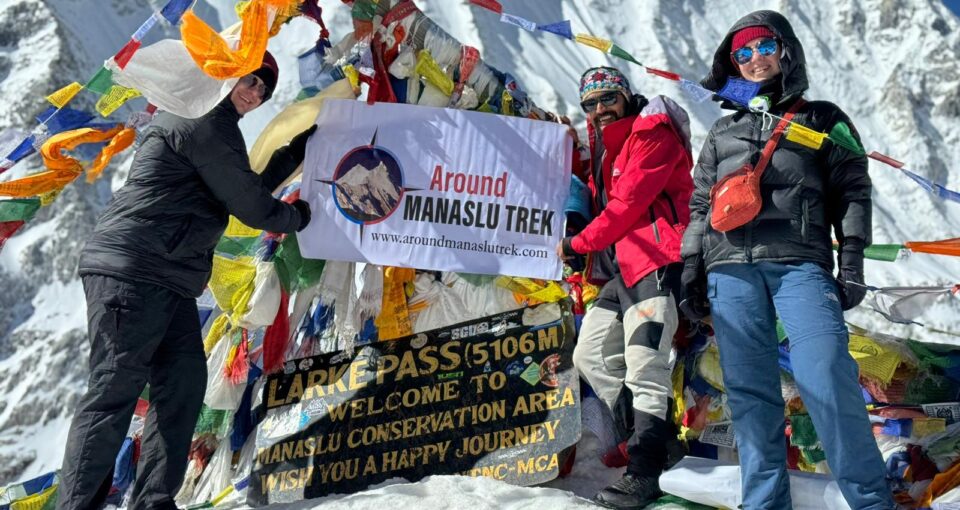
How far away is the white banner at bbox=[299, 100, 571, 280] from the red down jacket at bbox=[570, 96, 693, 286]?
1.80 feet

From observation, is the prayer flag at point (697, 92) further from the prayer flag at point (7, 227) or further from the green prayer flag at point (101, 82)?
the prayer flag at point (7, 227)

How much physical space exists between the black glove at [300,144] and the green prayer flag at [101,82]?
0.84 meters

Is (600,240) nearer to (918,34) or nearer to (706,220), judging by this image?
(706,220)

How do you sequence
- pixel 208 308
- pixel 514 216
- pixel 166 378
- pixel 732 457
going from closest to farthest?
pixel 166 378 < pixel 732 457 < pixel 514 216 < pixel 208 308

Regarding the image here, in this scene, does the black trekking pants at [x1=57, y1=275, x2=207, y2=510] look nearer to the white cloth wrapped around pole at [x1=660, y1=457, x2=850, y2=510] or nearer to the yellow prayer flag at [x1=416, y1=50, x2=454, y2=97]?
the yellow prayer flag at [x1=416, y1=50, x2=454, y2=97]

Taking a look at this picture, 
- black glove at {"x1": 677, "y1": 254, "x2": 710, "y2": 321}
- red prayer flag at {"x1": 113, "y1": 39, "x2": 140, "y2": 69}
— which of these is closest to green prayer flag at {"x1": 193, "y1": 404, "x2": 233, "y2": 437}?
red prayer flag at {"x1": 113, "y1": 39, "x2": 140, "y2": 69}

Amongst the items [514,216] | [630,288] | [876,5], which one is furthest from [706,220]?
[876,5]


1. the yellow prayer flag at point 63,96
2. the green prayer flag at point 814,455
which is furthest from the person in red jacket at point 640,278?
the yellow prayer flag at point 63,96

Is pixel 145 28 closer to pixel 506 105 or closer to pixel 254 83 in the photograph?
pixel 254 83

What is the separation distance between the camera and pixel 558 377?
4074 mm

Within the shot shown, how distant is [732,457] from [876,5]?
66818mm

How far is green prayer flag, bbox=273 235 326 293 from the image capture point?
4.41m

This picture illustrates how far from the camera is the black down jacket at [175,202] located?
11.2ft

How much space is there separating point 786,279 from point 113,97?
9.97 ft
